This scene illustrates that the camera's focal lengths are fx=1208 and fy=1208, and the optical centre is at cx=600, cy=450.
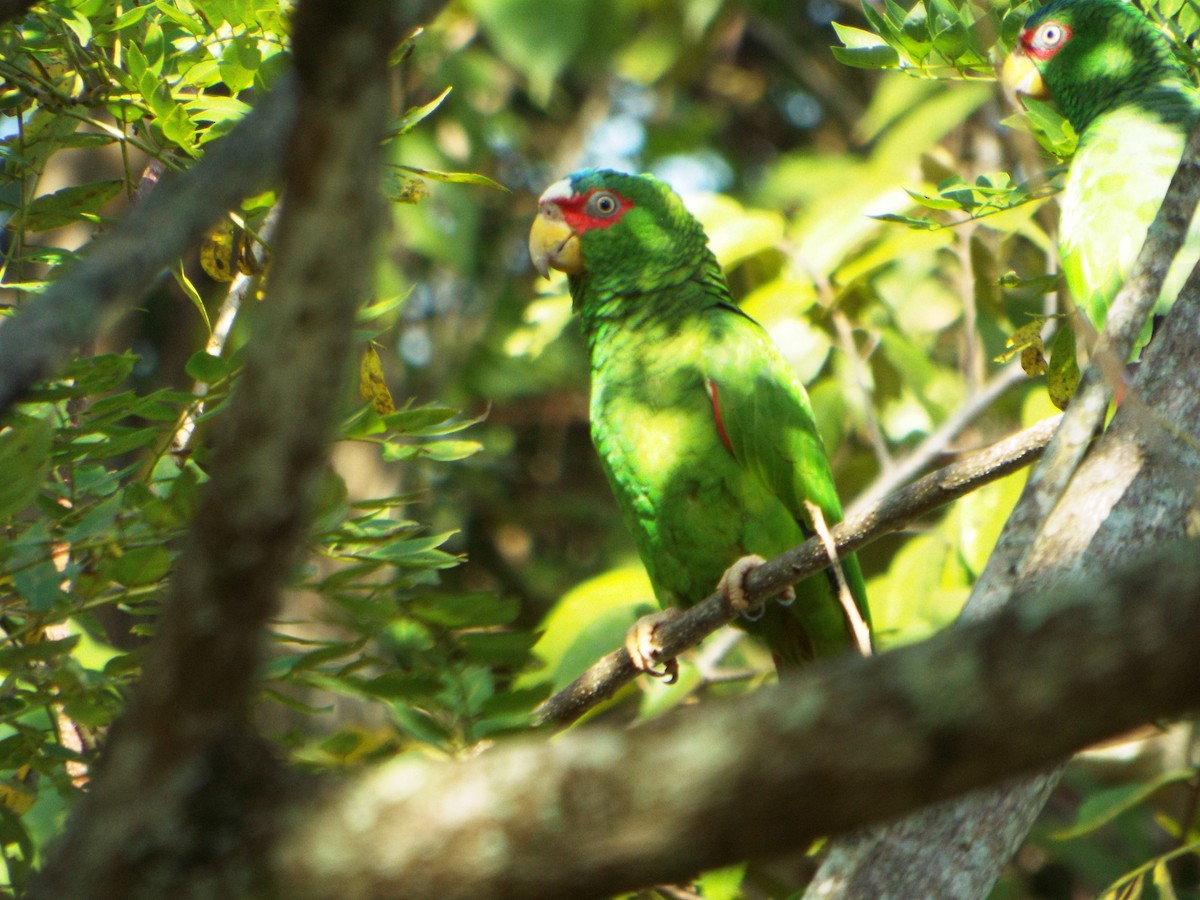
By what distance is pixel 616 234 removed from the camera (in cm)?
290

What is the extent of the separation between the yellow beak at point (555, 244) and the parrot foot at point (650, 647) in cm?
88

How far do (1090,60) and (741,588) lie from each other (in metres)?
1.75

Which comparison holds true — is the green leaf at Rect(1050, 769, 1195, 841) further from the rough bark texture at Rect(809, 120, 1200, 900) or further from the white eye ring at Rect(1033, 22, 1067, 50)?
the white eye ring at Rect(1033, 22, 1067, 50)

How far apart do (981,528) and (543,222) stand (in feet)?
4.19

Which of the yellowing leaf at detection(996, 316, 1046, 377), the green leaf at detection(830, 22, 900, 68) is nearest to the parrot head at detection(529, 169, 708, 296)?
the green leaf at detection(830, 22, 900, 68)

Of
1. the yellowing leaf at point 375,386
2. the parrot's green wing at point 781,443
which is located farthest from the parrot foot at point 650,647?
the yellowing leaf at point 375,386

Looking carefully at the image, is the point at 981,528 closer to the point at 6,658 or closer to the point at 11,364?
the point at 6,658

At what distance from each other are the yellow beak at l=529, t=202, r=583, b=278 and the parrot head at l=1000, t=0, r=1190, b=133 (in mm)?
1053

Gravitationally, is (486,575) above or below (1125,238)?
above

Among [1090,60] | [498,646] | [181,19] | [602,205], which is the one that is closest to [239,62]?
[181,19]

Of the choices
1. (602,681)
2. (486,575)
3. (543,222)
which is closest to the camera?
(602,681)

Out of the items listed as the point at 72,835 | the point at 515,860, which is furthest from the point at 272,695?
the point at 515,860

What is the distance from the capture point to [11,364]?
2.44 feet

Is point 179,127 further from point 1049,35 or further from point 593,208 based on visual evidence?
point 1049,35
